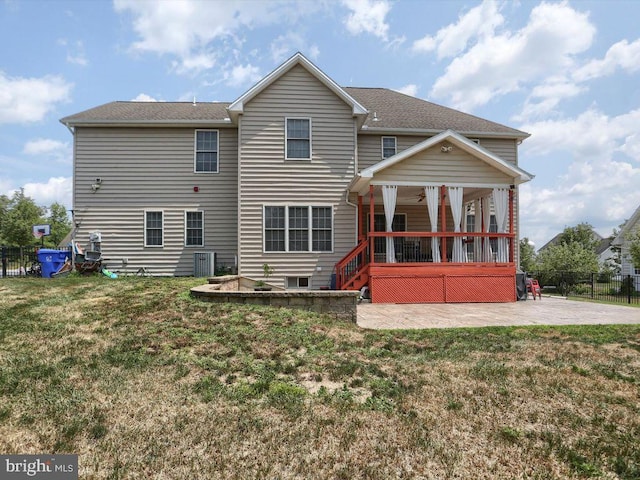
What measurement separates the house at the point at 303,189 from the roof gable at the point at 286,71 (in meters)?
0.05

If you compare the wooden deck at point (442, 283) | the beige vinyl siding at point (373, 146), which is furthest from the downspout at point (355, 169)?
the wooden deck at point (442, 283)

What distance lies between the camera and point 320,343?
5.54m

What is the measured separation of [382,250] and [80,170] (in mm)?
11422

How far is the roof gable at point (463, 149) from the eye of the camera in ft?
37.2

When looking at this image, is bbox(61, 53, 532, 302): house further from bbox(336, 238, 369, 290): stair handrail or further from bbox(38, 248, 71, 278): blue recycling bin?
bbox(38, 248, 71, 278): blue recycling bin

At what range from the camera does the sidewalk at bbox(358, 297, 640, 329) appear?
777cm

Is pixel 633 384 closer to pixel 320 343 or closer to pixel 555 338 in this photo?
pixel 555 338

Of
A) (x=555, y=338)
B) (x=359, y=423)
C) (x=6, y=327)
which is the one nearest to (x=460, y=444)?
(x=359, y=423)

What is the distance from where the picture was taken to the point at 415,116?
15805 millimetres

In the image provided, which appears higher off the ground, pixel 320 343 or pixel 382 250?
pixel 382 250

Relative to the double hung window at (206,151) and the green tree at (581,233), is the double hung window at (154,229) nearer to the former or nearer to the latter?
the double hung window at (206,151)

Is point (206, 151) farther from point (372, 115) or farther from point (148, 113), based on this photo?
point (372, 115)

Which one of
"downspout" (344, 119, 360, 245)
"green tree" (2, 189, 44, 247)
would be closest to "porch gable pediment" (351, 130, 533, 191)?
"downspout" (344, 119, 360, 245)

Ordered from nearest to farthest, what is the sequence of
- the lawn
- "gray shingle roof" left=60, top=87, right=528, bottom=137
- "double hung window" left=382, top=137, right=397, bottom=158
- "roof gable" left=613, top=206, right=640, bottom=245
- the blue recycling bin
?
the lawn < the blue recycling bin < "gray shingle roof" left=60, top=87, right=528, bottom=137 < "double hung window" left=382, top=137, right=397, bottom=158 < "roof gable" left=613, top=206, right=640, bottom=245
